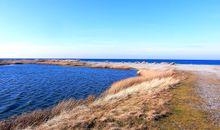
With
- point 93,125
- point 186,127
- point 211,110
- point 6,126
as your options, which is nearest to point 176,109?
point 211,110

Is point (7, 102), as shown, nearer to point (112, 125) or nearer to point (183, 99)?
point (112, 125)

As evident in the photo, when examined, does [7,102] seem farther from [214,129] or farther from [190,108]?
[214,129]

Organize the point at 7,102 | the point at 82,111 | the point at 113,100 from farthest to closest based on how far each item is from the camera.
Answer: the point at 7,102 < the point at 113,100 < the point at 82,111

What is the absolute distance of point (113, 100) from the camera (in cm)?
1374

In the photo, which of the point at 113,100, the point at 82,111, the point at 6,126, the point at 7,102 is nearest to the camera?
the point at 6,126

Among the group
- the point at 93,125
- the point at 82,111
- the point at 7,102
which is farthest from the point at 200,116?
the point at 7,102

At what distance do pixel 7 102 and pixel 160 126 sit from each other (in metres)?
13.5

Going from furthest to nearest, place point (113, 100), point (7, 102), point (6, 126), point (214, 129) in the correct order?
point (7, 102)
point (113, 100)
point (6, 126)
point (214, 129)

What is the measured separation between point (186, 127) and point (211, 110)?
3430mm

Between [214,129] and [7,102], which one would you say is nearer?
[214,129]

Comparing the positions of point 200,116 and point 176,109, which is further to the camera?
point 176,109

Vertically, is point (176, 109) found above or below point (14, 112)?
above

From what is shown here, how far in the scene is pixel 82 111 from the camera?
11.0 metres

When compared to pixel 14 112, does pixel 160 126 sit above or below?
above
